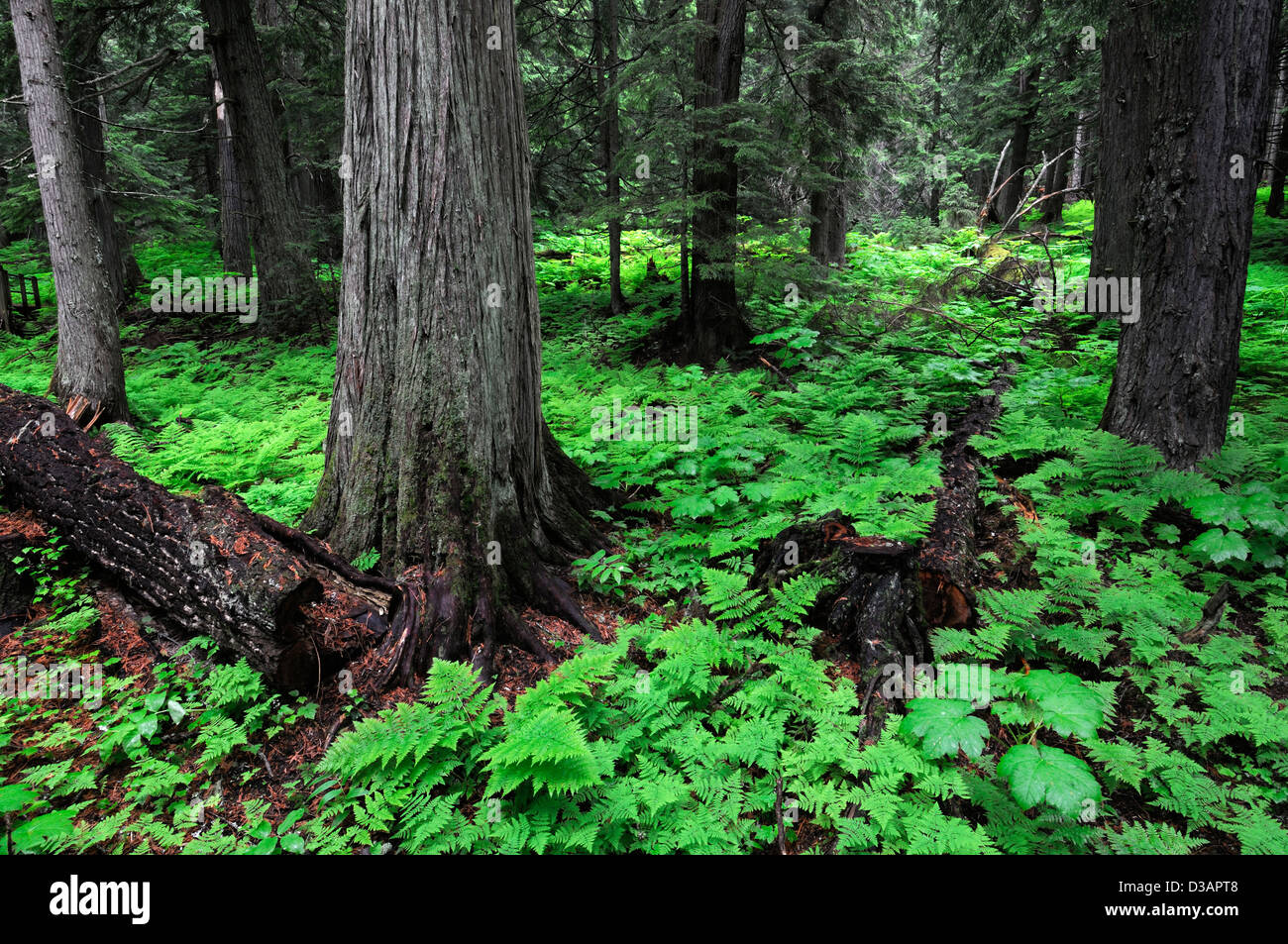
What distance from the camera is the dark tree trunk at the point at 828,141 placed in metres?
8.48

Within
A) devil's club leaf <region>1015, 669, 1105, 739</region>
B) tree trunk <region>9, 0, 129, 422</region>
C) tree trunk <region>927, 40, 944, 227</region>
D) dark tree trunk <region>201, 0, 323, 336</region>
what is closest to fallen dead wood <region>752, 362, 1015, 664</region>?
devil's club leaf <region>1015, 669, 1105, 739</region>

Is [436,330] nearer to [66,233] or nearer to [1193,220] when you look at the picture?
[1193,220]

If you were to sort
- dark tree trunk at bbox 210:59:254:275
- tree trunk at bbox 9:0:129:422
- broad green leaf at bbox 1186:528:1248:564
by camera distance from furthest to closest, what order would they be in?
dark tree trunk at bbox 210:59:254:275 < tree trunk at bbox 9:0:129:422 < broad green leaf at bbox 1186:528:1248:564

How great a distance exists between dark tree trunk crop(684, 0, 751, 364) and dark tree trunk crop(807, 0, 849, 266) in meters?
1.17

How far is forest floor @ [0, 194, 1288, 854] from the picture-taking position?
8.09 ft

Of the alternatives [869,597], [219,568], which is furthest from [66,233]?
[869,597]

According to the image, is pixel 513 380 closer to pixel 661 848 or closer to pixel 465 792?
pixel 465 792

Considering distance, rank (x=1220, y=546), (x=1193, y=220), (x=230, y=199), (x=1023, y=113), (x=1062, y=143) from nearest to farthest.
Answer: (x=1220, y=546) < (x=1193, y=220) < (x=230, y=199) < (x=1023, y=113) < (x=1062, y=143)

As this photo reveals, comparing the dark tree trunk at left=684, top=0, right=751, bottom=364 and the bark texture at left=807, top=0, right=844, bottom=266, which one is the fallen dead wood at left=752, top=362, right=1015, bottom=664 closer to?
the dark tree trunk at left=684, top=0, right=751, bottom=364

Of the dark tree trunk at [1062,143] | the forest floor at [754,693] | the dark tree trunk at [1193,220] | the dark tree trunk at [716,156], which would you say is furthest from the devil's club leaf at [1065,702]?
the dark tree trunk at [1062,143]

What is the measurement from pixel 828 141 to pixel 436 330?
7171 millimetres

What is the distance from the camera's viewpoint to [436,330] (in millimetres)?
3582

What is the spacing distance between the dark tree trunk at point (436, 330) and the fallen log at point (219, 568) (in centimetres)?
26
